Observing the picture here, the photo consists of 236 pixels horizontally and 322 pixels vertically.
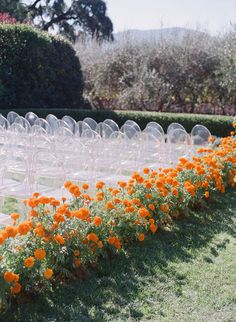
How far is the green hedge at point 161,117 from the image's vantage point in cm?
1289

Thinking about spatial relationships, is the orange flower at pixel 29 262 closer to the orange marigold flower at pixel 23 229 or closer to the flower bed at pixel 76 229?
the flower bed at pixel 76 229

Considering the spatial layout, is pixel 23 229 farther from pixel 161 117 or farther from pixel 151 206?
pixel 161 117

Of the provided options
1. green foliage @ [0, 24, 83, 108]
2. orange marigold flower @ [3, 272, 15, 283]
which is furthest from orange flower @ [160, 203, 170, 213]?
green foliage @ [0, 24, 83, 108]

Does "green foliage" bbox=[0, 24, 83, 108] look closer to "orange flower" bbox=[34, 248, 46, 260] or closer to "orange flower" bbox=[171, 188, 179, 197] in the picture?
"orange flower" bbox=[171, 188, 179, 197]

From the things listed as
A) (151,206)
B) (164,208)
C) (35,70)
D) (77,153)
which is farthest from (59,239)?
(35,70)

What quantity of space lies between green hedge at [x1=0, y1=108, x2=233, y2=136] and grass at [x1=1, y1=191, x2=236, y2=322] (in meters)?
8.88

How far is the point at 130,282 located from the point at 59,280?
561 mm

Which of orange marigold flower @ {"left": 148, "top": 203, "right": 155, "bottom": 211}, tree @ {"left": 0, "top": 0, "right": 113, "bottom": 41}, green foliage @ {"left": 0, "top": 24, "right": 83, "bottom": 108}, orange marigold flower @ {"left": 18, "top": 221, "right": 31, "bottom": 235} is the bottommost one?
orange marigold flower @ {"left": 148, "top": 203, "right": 155, "bottom": 211}

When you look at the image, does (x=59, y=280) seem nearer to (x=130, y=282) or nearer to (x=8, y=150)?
(x=130, y=282)

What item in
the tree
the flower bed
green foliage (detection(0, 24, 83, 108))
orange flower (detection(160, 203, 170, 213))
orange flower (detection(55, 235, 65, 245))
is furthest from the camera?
the tree

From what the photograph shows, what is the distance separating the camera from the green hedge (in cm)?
1289

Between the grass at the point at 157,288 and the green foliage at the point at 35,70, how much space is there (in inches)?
460

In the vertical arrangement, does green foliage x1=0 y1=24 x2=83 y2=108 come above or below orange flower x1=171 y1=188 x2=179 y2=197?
above

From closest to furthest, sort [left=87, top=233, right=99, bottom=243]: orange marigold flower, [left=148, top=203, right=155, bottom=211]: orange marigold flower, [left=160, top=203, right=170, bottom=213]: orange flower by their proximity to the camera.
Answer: [left=87, top=233, right=99, bottom=243]: orange marigold flower
[left=148, top=203, right=155, bottom=211]: orange marigold flower
[left=160, top=203, right=170, bottom=213]: orange flower
